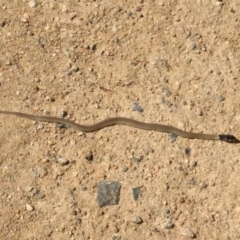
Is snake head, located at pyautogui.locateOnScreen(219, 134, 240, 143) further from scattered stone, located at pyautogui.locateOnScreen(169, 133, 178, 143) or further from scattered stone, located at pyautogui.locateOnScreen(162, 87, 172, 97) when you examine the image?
scattered stone, located at pyautogui.locateOnScreen(162, 87, 172, 97)

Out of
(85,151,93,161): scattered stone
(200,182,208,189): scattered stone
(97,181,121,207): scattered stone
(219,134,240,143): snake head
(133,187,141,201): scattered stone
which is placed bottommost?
(200,182,208,189): scattered stone

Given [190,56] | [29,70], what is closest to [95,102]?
[29,70]

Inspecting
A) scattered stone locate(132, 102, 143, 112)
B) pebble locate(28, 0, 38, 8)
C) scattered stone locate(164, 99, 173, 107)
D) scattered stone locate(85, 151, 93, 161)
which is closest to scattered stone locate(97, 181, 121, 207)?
scattered stone locate(85, 151, 93, 161)

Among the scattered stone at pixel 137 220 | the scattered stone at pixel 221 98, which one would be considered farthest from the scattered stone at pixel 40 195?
the scattered stone at pixel 221 98

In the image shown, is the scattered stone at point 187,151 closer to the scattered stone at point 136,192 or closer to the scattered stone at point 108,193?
the scattered stone at point 136,192

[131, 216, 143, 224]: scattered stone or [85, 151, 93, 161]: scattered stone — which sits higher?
[85, 151, 93, 161]: scattered stone

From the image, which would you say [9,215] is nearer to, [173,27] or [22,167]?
[22,167]

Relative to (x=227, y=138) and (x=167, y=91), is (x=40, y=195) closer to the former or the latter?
(x=167, y=91)

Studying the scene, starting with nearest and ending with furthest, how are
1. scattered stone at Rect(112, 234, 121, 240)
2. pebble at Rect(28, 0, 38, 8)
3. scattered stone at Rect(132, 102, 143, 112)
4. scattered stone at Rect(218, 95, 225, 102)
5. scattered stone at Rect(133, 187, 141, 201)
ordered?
1. scattered stone at Rect(112, 234, 121, 240)
2. scattered stone at Rect(133, 187, 141, 201)
3. scattered stone at Rect(132, 102, 143, 112)
4. scattered stone at Rect(218, 95, 225, 102)
5. pebble at Rect(28, 0, 38, 8)
